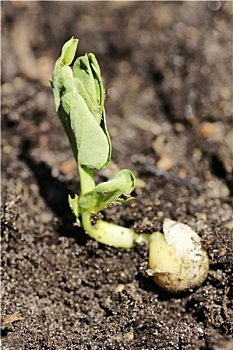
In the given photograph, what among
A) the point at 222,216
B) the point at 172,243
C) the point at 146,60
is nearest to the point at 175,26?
the point at 146,60

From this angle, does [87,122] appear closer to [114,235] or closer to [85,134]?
[85,134]

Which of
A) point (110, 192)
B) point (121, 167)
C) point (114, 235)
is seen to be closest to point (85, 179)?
point (110, 192)

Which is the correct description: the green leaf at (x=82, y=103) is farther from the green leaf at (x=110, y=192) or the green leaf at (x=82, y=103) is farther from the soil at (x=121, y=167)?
the soil at (x=121, y=167)

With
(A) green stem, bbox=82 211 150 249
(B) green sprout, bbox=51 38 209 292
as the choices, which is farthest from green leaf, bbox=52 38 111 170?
(A) green stem, bbox=82 211 150 249

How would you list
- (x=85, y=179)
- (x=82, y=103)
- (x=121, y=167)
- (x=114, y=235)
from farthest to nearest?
(x=121, y=167) → (x=114, y=235) → (x=85, y=179) → (x=82, y=103)

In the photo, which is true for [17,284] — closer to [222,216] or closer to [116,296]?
[116,296]

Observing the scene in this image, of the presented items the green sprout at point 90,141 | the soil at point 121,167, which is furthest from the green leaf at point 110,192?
the soil at point 121,167

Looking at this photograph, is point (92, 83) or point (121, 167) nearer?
point (92, 83)
